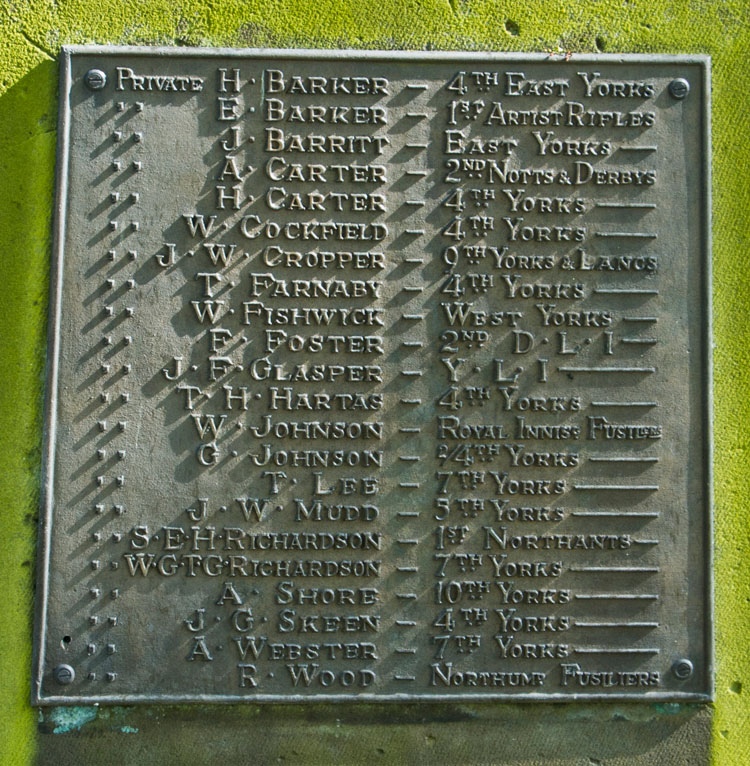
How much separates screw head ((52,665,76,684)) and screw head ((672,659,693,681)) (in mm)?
2761

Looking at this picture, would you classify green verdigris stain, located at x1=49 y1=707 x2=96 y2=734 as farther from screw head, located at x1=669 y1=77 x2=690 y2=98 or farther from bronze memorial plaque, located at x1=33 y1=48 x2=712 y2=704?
screw head, located at x1=669 y1=77 x2=690 y2=98

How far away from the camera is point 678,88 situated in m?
3.50

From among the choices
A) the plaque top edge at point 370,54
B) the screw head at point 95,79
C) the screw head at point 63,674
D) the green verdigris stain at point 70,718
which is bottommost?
the green verdigris stain at point 70,718

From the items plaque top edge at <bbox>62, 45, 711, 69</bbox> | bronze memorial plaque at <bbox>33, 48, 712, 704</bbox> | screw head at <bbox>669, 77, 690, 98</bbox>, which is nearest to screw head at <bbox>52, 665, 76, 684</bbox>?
bronze memorial plaque at <bbox>33, 48, 712, 704</bbox>

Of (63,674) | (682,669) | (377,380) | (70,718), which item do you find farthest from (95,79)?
(682,669)

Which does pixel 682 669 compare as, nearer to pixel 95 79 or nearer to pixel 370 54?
pixel 370 54

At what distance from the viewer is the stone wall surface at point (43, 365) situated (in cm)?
337

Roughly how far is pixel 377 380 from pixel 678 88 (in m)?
2.02

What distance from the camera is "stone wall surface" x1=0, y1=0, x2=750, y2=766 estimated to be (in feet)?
11.1

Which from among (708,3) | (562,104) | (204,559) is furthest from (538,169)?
(204,559)

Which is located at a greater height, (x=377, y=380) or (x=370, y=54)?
(x=370, y=54)

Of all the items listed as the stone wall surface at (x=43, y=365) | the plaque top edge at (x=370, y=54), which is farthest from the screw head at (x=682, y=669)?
the plaque top edge at (x=370, y=54)

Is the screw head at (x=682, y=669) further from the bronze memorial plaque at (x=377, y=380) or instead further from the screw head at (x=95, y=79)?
the screw head at (x=95, y=79)

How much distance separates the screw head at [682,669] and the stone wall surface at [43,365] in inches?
8.0
